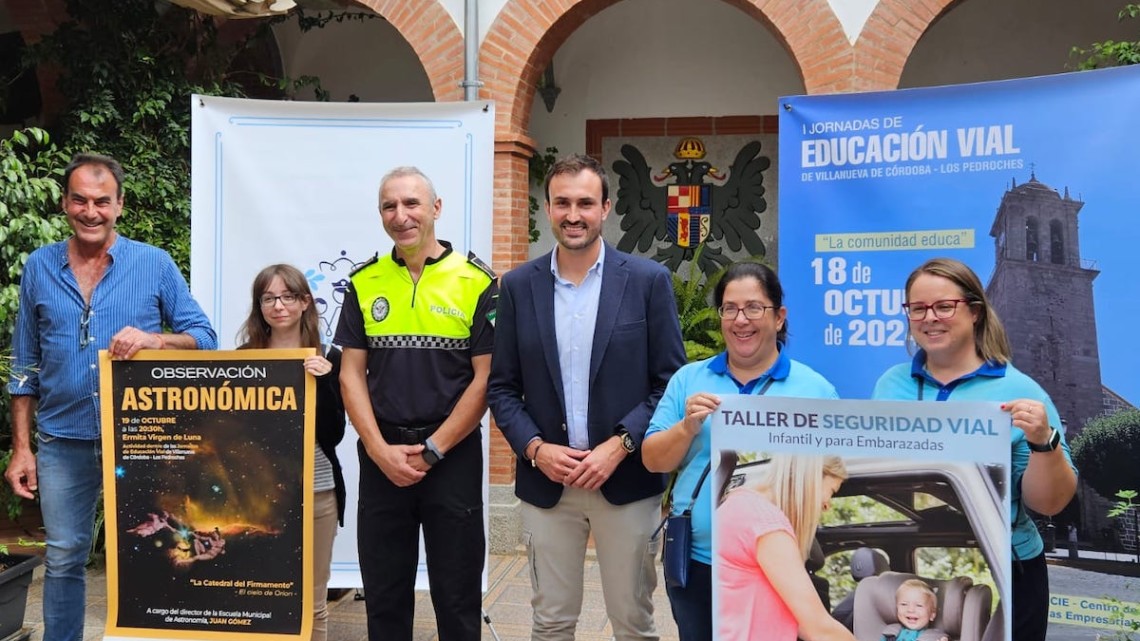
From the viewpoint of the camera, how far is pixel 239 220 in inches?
188

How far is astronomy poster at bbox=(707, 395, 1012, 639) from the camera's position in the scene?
2.29 meters

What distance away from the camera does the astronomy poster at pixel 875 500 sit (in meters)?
2.29

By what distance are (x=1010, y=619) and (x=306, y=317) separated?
259cm

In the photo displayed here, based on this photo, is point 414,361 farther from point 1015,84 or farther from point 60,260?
point 1015,84

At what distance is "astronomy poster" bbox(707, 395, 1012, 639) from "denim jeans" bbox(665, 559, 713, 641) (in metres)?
0.18

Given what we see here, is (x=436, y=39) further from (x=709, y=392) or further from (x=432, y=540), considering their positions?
(x=709, y=392)

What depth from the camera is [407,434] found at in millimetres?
3332

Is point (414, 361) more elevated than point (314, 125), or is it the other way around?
point (314, 125)

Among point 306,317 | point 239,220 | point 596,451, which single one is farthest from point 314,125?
point 596,451

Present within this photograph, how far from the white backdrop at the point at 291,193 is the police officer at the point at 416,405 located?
1290 mm

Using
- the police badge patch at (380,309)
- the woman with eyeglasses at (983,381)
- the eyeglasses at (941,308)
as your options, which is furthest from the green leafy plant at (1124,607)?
the police badge patch at (380,309)

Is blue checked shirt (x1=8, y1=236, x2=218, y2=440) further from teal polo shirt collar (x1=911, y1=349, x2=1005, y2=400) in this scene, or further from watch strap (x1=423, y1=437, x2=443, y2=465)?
teal polo shirt collar (x1=911, y1=349, x2=1005, y2=400)

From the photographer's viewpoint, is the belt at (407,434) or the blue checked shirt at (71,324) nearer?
the belt at (407,434)

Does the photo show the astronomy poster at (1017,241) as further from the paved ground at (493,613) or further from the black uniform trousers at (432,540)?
the paved ground at (493,613)
